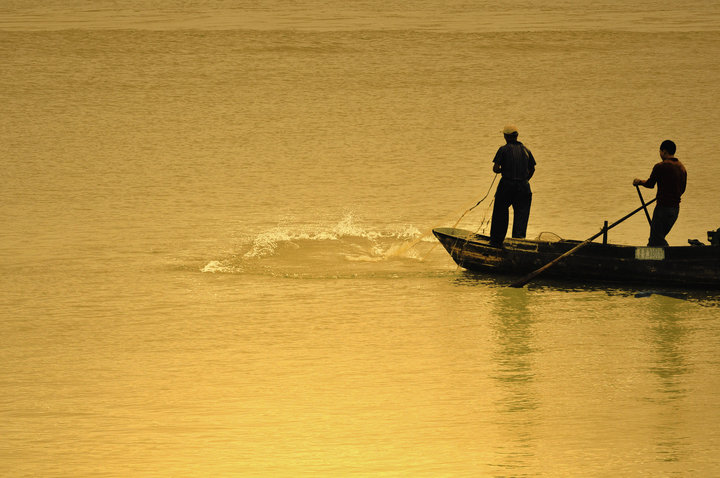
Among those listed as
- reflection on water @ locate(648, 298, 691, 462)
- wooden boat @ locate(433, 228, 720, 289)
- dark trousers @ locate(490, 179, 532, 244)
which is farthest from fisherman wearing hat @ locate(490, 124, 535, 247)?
reflection on water @ locate(648, 298, 691, 462)

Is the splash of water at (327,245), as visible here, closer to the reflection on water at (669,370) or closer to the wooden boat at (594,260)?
the wooden boat at (594,260)

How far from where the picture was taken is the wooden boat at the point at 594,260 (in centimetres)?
1311

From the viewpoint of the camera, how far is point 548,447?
28.2 ft

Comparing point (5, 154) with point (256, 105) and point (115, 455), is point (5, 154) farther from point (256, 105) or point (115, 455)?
point (115, 455)

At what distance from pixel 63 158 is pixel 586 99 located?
15.4 m

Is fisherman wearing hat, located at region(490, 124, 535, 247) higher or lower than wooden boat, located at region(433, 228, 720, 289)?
higher

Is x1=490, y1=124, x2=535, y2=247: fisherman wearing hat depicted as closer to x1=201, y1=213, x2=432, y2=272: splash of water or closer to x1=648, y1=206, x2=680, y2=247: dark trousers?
x1=648, y1=206, x2=680, y2=247: dark trousers

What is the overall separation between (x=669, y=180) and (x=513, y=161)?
1729 mm

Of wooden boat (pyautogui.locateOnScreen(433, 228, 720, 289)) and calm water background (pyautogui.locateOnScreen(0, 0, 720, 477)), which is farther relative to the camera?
wooden boat (pyautogui.locateOnScreen(433, 228, 720, 289))

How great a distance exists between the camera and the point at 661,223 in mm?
13211

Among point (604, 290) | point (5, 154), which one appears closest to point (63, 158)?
point (5, 154)

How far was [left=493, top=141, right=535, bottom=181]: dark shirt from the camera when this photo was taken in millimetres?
13711

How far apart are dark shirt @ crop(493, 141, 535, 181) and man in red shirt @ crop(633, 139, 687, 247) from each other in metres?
1.38

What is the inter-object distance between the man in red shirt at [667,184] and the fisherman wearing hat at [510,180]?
138 centimetres
